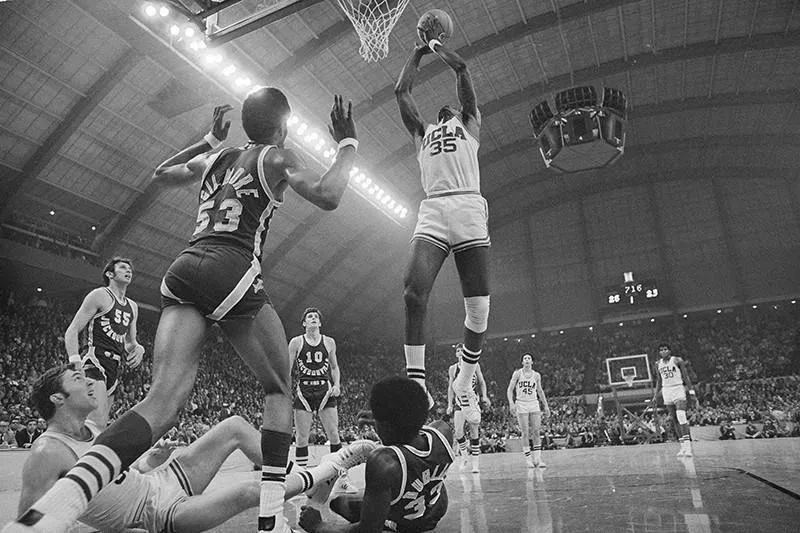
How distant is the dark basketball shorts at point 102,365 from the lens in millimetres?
5824

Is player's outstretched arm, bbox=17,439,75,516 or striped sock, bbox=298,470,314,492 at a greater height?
player's outstretched arm, bbox=17,439,75,516

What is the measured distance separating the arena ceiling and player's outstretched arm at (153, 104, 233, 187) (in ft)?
37.5

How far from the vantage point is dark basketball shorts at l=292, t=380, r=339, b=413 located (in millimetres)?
8070

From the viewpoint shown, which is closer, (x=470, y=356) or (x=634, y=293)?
(x=470, y=356)

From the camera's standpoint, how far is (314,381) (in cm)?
813

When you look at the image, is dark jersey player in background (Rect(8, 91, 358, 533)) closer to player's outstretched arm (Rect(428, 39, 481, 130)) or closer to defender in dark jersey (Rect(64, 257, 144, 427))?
player's outstretched arm (Rect(428, 39, 481, 130))

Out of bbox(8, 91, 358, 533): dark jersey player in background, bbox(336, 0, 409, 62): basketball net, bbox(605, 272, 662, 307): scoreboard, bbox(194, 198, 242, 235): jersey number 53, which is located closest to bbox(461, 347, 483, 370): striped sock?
bbox(8, 91, 358, 533): dark jersey player in background

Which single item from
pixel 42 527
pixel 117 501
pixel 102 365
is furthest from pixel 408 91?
pixel 102 365

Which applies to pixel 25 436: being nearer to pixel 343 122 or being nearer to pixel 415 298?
pixel 415 298

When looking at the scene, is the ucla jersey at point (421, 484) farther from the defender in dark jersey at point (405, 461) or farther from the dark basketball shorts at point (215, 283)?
the dark basketball shorts at point (215, 283)

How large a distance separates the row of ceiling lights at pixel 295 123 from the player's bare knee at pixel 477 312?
798 centimetres

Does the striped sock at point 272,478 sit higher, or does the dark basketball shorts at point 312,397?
the dark basketball shorts at point 312,397

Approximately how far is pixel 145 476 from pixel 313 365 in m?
4.87

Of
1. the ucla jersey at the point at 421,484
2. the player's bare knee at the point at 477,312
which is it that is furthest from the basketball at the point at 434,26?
the ucla jersey at the point at 421,484
